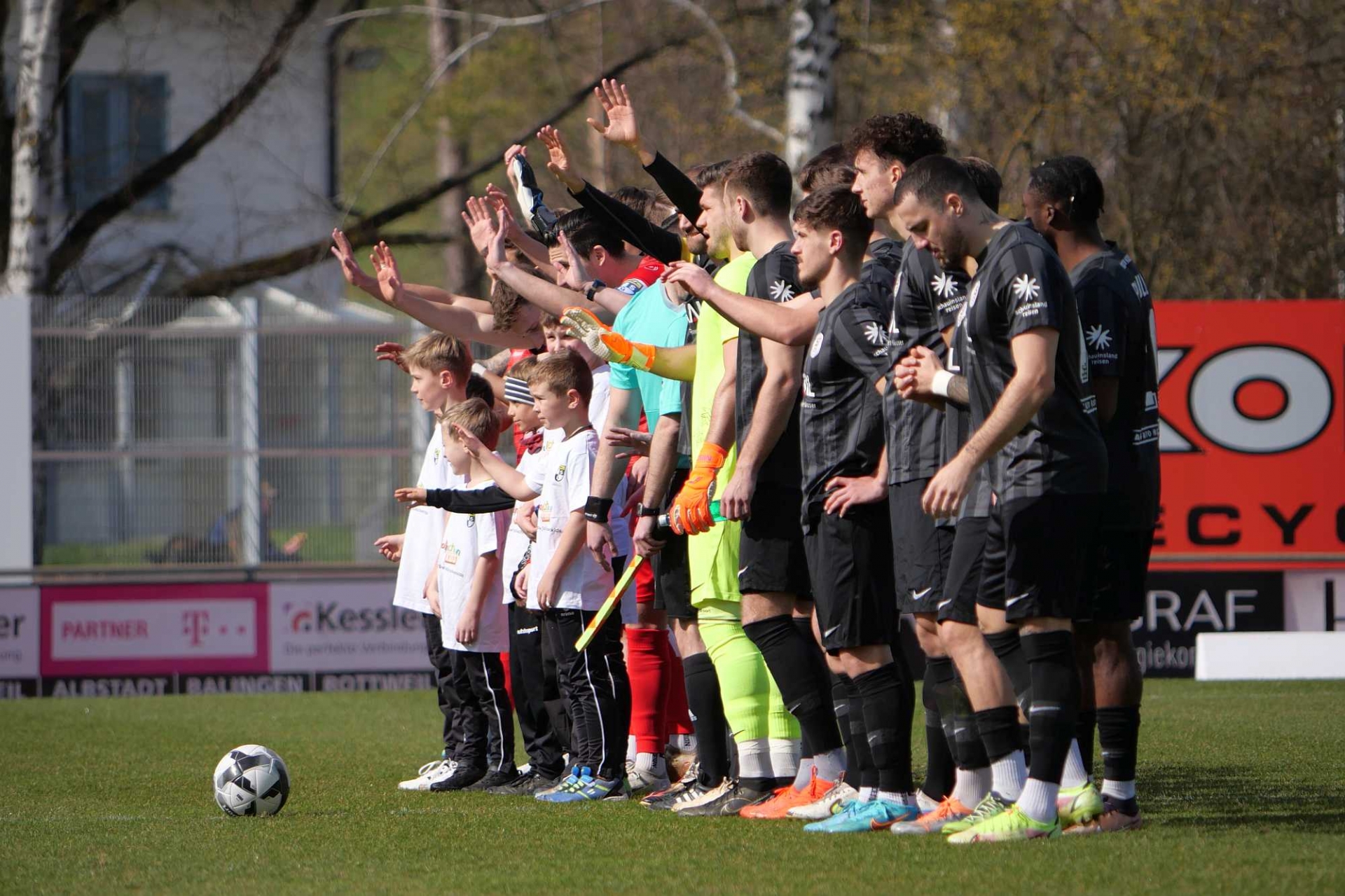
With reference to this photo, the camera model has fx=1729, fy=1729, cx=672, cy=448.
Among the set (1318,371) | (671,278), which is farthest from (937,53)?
(671,278)

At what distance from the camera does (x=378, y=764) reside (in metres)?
7.96

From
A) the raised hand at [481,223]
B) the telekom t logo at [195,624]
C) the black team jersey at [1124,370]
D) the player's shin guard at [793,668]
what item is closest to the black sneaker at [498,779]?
the player's shin guard at [793,668]

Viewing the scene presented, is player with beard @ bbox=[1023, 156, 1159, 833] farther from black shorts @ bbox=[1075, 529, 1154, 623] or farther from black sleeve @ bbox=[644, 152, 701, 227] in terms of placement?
black sleeve @ bbox=[644, 152, 701, 227]

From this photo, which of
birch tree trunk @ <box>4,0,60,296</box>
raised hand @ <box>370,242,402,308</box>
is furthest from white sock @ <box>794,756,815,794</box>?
birch tree trunk @ <box>4,0,60,296</box>

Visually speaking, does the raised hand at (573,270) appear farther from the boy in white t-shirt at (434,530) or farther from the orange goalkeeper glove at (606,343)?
the boy in white t-shirt at (434,530)

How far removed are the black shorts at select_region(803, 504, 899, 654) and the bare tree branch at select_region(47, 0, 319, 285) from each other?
14613 mm

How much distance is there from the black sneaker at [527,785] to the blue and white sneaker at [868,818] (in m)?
1.73

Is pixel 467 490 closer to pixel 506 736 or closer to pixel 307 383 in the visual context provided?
pixel 506 736

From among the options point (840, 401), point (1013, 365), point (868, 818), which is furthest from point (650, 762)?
point (1013, 365)

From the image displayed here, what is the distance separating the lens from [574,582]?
21.7 feet

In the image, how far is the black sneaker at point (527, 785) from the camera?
22.3 feet

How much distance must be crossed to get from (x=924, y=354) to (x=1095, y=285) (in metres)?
0.82

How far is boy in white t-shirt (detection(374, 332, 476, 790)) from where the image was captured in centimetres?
A: 715

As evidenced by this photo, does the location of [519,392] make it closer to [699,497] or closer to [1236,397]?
[699,497]
